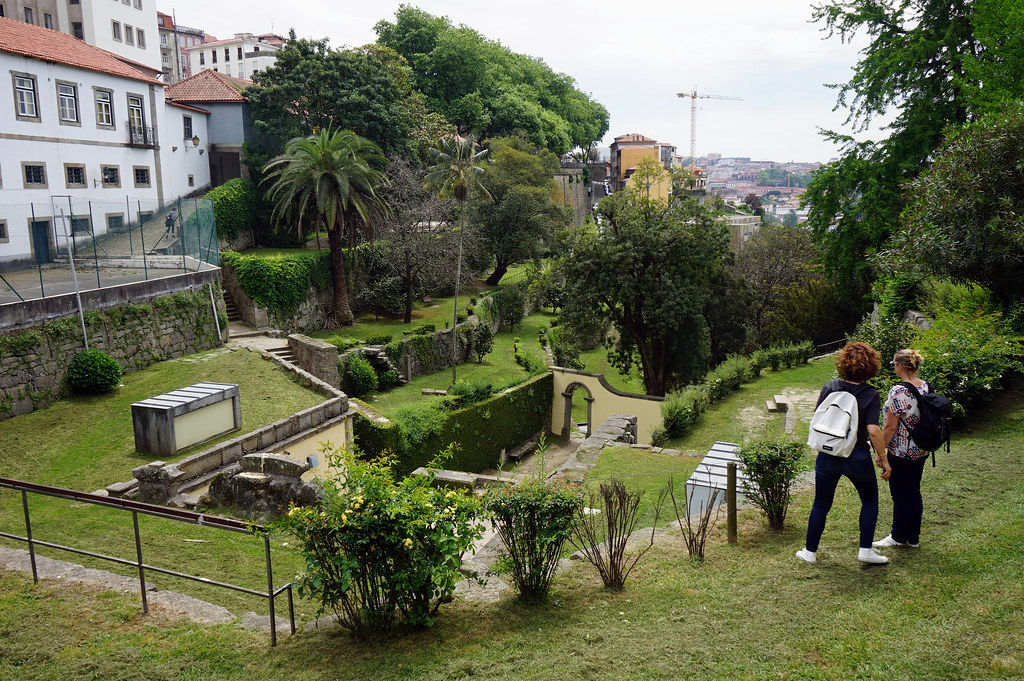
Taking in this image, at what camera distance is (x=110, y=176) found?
29422 millimetres

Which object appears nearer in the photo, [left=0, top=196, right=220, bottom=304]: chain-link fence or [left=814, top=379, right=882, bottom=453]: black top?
[left=814, top=379, right=882, bottom=453]: black top

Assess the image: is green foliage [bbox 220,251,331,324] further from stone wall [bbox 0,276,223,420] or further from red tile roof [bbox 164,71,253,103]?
red tile roof [bbox 164,71,253,103]

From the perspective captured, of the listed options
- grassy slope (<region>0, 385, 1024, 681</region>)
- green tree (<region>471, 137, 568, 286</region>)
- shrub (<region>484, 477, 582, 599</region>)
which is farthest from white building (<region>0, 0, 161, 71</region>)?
shrub (<region>484, 477, 582, 599</region>)

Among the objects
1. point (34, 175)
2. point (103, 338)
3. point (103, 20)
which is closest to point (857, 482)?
point (103, 338)

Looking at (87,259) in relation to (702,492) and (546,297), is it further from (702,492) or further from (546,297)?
(546,297)

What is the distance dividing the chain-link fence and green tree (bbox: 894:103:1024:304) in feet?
62.0

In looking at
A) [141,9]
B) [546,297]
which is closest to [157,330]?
[546,297]

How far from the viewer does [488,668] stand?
4898 mm

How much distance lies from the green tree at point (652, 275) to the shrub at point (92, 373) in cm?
1462

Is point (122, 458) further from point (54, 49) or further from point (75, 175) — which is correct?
point (54, 49)

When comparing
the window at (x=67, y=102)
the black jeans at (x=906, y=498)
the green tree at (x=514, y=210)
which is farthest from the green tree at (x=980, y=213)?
the green tree at (x=514, y=210)

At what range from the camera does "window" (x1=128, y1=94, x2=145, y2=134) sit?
98.6ft

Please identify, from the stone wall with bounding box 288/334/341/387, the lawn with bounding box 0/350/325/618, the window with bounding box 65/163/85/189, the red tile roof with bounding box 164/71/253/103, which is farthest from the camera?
the red tile roof with bounding box 164/71/253/103

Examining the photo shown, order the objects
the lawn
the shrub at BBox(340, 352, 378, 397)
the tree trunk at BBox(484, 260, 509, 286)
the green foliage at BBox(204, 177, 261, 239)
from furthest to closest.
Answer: the tree trunk at BBox(484, 260, 509, 286), the green foliage at BBox(204, 177, 261, 239), the shrub at BBox(340, 352, 378, 397), the lawn
